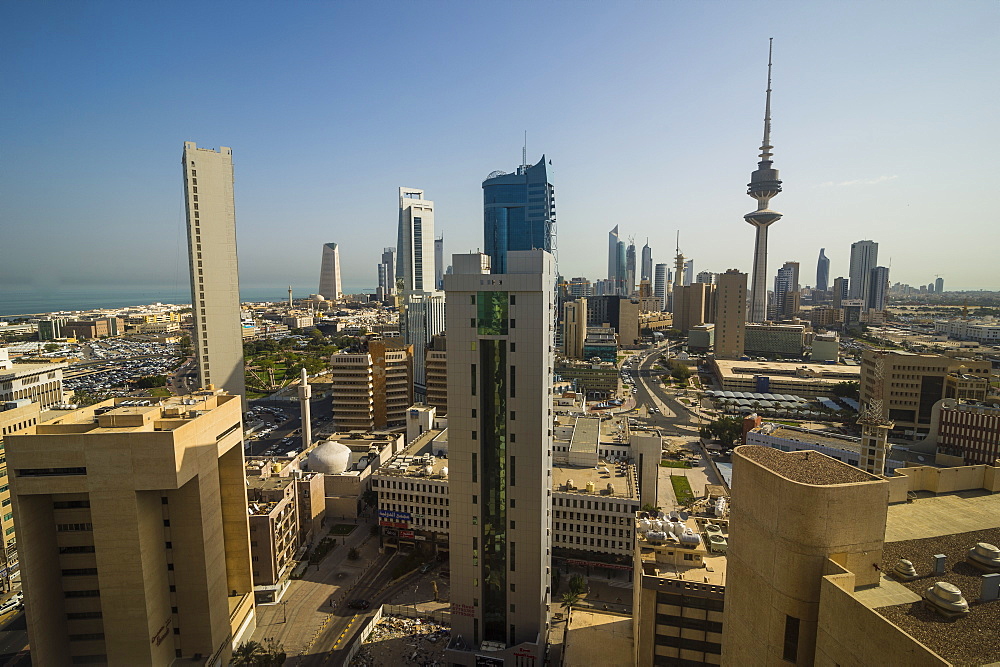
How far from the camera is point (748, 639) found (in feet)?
31.6

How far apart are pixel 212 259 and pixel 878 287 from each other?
19121cm

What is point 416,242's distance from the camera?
272 feet

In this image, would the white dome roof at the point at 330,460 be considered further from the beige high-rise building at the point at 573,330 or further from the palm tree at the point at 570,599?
the beige high-rise building at the point at 573,330

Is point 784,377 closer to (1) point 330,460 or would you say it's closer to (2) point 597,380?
(2) point 597,380

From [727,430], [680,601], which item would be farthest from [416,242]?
[680,601]

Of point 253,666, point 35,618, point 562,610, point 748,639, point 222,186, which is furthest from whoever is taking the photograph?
point 222,186

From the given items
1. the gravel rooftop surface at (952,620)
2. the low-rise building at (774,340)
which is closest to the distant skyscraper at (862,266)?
the low-rise building at (774,340)

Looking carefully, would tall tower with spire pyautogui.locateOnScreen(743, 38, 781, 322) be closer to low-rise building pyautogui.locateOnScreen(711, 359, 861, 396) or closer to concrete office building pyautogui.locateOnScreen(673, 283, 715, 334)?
concrete office building pyautogui.locateOnScreen(673, 283, 715, 334)

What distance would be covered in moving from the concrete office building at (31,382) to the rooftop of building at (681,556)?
161ft

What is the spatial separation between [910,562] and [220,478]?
2834 centimetres

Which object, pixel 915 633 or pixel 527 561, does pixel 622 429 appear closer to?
pixel 527 561

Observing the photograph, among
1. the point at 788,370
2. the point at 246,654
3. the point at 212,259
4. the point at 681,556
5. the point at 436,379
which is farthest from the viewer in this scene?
the point at 788,370

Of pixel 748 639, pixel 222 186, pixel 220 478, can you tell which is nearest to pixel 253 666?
pixel 220 478

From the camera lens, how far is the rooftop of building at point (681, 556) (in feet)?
62.0
